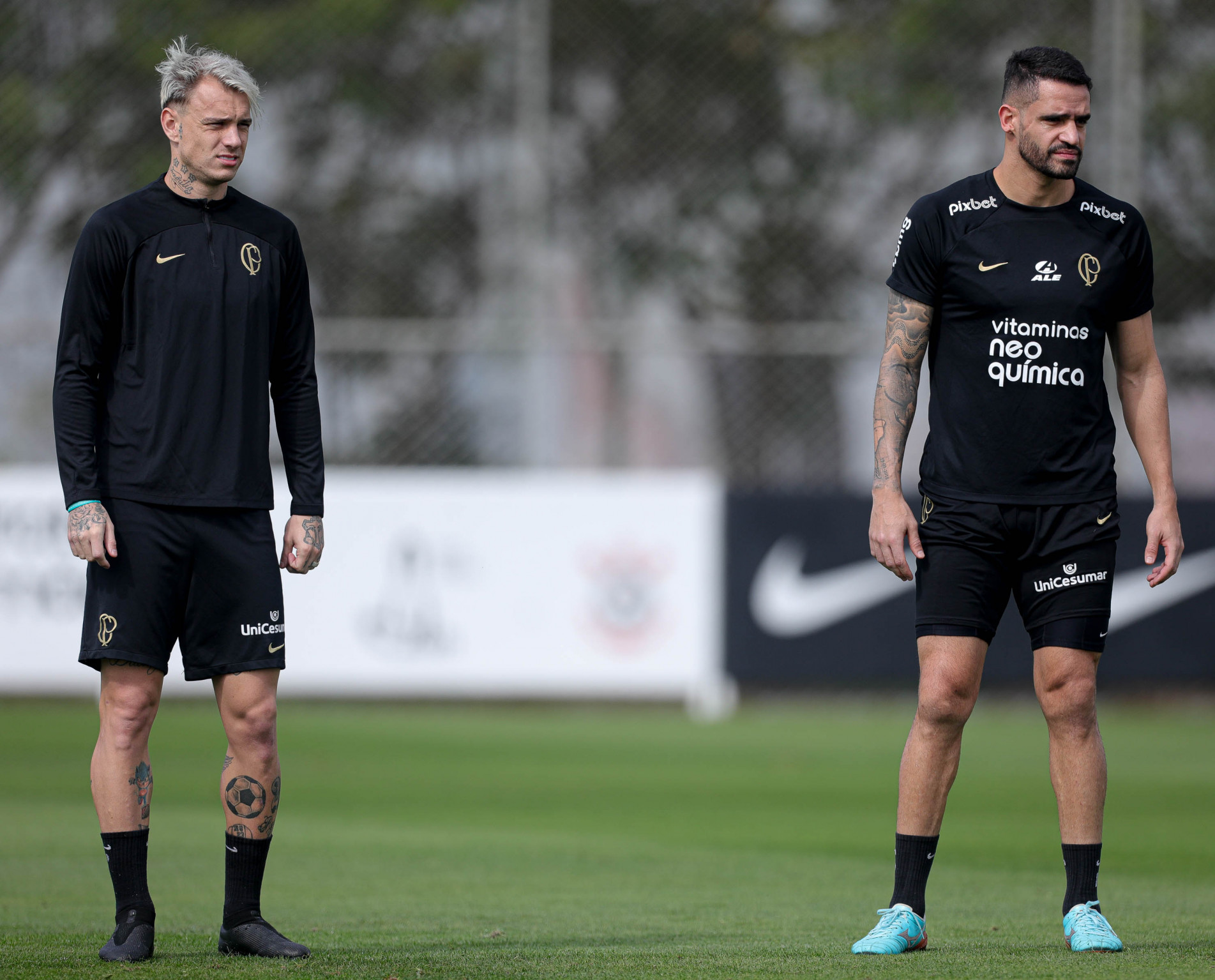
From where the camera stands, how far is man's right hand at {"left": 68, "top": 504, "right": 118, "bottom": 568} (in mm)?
4211

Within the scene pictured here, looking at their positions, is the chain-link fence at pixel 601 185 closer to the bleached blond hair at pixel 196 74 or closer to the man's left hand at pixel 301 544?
the man's left hand at pixel 301 544

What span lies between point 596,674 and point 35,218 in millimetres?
6721

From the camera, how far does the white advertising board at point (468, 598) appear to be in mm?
Result: 12844

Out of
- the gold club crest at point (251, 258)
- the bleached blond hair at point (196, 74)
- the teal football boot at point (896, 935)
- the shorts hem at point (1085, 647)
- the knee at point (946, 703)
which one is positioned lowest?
the teal football boot at point (896, 935)

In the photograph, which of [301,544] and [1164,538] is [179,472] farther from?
[1164,538]

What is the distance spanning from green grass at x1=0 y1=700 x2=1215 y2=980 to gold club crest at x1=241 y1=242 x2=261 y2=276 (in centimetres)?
175

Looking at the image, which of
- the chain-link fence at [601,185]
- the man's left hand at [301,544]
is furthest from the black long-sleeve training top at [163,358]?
the chain-link fence at [601,185]

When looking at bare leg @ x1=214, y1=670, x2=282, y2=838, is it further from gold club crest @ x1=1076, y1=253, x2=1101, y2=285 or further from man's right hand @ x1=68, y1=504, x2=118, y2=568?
gold club crest @ x1=1076, y1=253, x2=1101, y2=285

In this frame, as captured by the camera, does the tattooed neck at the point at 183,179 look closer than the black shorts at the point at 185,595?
No

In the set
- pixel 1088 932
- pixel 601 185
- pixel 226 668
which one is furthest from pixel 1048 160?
pixel 601 185

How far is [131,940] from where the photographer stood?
415 centimetres

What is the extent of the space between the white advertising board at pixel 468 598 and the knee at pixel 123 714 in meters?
8.46

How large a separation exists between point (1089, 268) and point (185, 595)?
2474mm

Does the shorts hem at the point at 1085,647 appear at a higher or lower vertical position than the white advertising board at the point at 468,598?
higher
